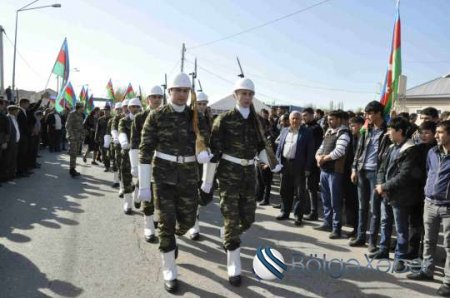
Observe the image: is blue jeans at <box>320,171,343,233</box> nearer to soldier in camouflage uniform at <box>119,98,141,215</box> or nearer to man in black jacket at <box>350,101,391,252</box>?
man in black jacket at <box>350,101,391,252</box>

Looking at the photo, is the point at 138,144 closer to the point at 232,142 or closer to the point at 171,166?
the point at 171,166

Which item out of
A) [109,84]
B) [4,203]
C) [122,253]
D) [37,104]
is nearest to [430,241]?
[122,253]

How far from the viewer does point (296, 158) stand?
6.95m

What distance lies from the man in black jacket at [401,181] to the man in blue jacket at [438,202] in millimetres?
241

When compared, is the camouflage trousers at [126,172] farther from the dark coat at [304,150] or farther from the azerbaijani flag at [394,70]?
the azerbaijani flag at [394,70]

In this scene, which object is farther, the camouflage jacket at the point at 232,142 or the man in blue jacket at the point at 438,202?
the camouflage jacket at the point at 232,142

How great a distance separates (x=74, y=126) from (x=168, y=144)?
7.98m

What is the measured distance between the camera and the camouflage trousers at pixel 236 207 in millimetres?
4340

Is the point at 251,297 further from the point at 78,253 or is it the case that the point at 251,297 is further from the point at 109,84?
the point at 109,84

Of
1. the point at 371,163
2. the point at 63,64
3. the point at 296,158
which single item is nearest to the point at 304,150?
the point at 296,158

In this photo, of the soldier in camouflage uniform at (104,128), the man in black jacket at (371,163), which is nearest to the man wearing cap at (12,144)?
the soldier in camouflage uniform at (104,128)

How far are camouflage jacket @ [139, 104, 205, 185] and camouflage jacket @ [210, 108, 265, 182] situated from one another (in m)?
0.37

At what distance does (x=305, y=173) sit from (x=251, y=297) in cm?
349

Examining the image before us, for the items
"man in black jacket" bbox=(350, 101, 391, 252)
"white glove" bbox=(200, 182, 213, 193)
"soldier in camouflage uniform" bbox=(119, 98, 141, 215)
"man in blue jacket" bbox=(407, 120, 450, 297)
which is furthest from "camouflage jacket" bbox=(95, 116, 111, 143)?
"man in blue jacket" bbox=(407, 120, 450, 297)
